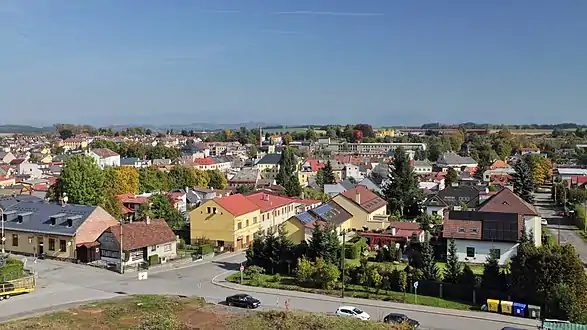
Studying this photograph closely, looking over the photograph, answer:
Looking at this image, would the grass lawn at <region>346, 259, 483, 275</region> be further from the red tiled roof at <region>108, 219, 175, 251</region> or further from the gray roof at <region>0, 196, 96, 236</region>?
the gray roof at <region>0, 196, 96, 236</region>

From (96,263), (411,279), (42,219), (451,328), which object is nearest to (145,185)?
(42,219)

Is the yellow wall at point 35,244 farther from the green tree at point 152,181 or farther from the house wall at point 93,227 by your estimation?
the green tree at point 152,181

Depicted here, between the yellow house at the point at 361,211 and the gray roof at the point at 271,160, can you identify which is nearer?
the yellow house at the point at 361,211

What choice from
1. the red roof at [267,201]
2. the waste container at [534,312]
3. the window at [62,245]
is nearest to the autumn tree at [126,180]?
the red roof at [267,201]

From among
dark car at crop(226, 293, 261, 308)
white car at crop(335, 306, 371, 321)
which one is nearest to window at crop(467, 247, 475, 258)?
white car at crop(335, 306, 371, 321)

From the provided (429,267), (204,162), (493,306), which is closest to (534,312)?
(493,306)

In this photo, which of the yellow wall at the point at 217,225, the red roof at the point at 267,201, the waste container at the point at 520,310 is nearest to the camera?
the waste container at the point at 520,310
